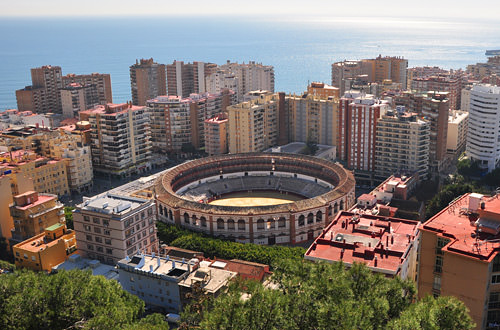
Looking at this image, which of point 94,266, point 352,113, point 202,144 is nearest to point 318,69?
point 202,144

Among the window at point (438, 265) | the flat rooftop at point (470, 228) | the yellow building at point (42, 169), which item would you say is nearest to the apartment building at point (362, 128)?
the yellow building at point (42, 169)

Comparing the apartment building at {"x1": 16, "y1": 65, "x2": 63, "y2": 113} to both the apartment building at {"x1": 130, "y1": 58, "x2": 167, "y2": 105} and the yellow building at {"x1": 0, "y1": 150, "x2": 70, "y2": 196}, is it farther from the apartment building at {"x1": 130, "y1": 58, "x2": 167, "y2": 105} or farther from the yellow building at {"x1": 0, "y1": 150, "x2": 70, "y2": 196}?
the yellow building at {"x1": 0, "y1": 150, "x2": 70, "y2": 196}

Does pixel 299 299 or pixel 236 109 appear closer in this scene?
pixel 299 299

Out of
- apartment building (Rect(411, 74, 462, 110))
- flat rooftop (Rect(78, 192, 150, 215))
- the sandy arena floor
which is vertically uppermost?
apartment building (Rect(411, 74, 462, 110))

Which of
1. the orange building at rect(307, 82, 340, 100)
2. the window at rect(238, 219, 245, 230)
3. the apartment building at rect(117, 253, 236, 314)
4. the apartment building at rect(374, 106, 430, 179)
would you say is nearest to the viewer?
the apartment building at rect(117, 253, 236, 314)

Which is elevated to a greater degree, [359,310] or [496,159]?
[359,310]

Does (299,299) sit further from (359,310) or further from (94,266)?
(94,266)

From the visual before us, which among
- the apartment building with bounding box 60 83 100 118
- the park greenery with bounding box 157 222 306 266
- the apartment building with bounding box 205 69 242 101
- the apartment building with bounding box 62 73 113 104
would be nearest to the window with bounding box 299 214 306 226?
the park greenery with bounding box 157 222 306 266

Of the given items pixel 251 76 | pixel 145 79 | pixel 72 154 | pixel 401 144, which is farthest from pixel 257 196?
pixel 145 79

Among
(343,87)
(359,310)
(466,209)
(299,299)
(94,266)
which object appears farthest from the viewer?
(343,87)

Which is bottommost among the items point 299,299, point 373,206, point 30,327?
point 373,206
